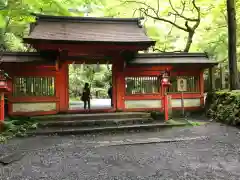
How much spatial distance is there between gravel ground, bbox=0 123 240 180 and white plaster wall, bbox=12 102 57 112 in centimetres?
303

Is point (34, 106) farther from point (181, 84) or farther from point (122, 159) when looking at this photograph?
point (181, 84)

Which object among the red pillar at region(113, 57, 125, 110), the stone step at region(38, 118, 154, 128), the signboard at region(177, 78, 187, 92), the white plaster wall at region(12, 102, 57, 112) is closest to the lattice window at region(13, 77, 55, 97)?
the white plaster wall at region(12, 102, 57, 112)

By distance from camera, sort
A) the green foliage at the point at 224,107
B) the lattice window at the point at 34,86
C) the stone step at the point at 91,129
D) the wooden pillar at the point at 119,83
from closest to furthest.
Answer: the stone step at the point at 91,129, the green foliage at the point at 224,107, the lattice window at the point at 34,86, the wooden pillar at the point at 119,83

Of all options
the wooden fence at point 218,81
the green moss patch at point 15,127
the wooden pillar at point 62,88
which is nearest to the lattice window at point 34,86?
the wooden pillar at point 62,88

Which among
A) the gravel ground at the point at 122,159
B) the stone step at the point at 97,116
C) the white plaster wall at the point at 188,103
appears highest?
the white plaster wall at the point at 188,103

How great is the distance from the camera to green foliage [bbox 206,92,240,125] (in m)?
9.60

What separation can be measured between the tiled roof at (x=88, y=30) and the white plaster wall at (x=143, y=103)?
291 centimetres

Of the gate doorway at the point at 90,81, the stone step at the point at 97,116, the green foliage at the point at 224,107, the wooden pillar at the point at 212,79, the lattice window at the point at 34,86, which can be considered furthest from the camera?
the gate doorway at the point at 90,81

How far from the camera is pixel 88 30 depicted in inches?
470

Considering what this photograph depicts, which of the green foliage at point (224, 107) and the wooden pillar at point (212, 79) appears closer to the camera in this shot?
the green foliage at point (224, 107)

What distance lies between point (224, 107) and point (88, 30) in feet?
23.1

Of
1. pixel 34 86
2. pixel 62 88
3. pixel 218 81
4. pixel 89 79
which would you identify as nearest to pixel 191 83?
pixel 218 81

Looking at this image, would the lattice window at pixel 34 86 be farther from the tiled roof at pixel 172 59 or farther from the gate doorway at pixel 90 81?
the gate doorway at pixel 90 81

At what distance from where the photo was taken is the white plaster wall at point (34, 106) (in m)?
10.7
